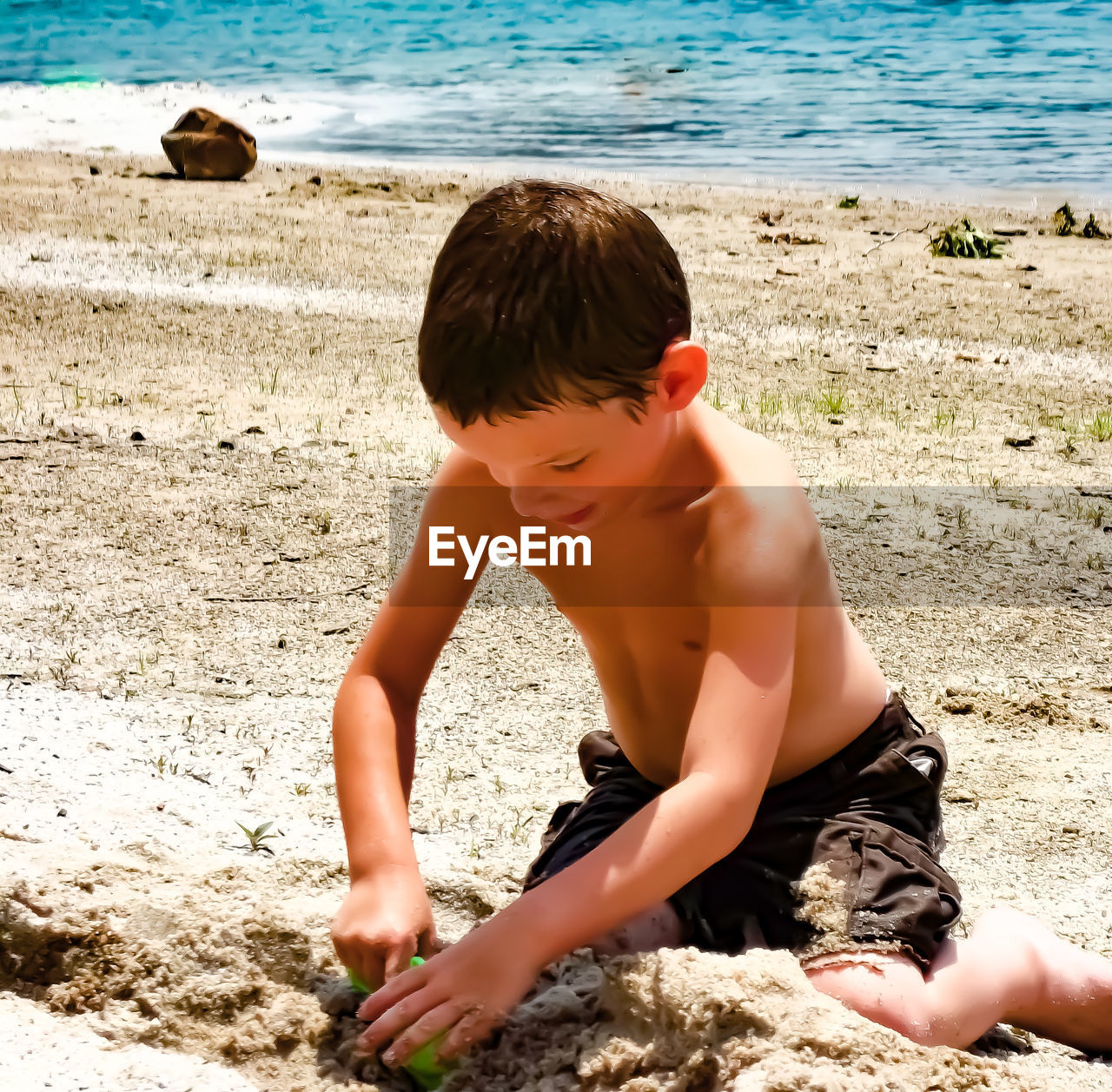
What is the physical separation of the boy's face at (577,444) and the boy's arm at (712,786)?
19 cm

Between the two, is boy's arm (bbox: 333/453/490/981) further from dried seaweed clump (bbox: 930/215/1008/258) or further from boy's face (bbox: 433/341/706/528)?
dried seaweed clump (bbox: 930/215/1008/258)

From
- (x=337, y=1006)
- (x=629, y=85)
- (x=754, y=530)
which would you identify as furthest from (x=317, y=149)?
(x=337, y=1006)

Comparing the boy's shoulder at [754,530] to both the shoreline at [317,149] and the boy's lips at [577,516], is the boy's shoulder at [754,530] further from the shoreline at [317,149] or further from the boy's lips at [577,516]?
the shoreline at [317,149]

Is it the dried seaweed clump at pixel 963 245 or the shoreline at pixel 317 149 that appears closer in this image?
the dried seaweed clump at pixel 963 245

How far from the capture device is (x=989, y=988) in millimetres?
1750

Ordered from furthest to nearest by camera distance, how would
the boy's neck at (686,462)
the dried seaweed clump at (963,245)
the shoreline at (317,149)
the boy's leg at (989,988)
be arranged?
the shoreline at (317,149) → the dried seaweed clump at (963,245) → the boy's neck at (686,462) → the boy's leg at (989,988)

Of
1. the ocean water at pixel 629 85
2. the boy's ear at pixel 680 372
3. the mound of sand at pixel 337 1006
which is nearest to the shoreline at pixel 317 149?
the ocean water at pixel 629 85

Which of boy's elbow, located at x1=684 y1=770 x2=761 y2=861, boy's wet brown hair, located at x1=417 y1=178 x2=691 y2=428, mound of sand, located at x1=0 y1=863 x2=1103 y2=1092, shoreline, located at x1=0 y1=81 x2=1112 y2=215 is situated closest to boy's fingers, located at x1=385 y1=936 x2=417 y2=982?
mound of sand, located at x1=0 y1=863 x2=1103 y2=1092

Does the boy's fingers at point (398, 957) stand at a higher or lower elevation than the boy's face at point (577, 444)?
lower

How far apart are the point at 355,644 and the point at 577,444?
1759 millimetres

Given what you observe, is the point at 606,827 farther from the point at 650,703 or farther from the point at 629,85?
the point at 629,85

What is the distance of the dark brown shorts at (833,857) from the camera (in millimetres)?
1727

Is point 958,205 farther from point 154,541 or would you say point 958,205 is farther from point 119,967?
point 119,967

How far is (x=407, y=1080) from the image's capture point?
1577 mm
